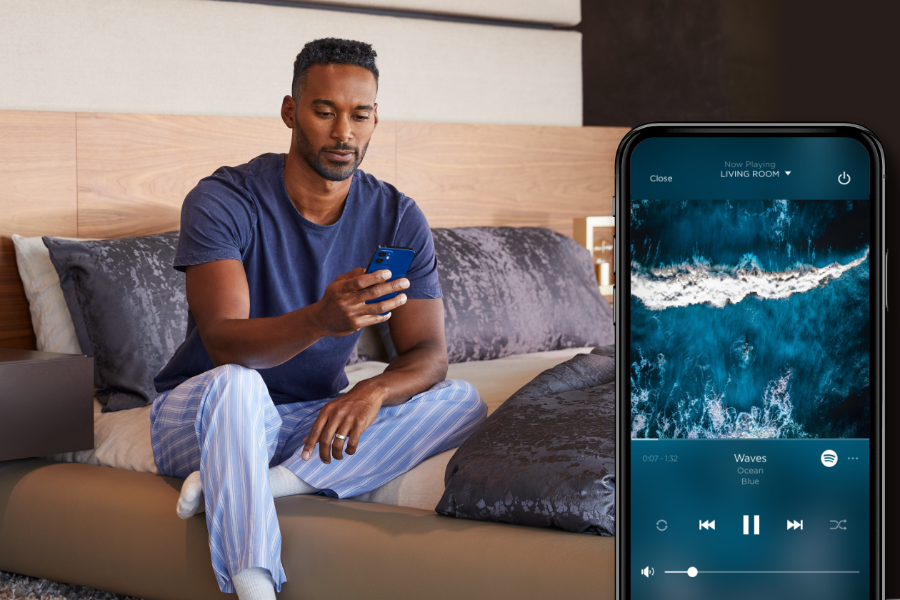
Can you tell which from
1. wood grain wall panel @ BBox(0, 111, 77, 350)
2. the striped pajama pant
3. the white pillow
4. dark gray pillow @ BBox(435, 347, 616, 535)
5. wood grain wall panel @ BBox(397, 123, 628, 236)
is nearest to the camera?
dark gray pillow @ BBox(435, 347, 616, 535)

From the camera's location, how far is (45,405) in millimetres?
1688

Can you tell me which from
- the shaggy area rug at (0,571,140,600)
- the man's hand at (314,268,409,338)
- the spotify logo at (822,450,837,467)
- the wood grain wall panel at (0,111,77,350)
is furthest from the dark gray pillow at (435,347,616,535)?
the wood grain wall panel at (0,111,77,350)

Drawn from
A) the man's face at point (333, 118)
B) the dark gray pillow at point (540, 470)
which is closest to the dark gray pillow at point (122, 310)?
the man's face at point (333, 118)

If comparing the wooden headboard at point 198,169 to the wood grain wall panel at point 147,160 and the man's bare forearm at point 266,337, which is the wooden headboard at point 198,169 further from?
the man's bare forearm at point 266,337

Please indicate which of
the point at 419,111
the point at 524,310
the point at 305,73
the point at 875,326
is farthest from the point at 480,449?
the point at 419,111

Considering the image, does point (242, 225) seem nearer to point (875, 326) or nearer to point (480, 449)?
point (480, 449)

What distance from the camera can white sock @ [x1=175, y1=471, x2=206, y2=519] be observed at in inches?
54.5

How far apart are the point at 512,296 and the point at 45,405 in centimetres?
131

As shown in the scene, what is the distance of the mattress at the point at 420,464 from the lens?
1470 mm

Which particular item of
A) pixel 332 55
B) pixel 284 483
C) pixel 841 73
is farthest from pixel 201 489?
pixel 841 73

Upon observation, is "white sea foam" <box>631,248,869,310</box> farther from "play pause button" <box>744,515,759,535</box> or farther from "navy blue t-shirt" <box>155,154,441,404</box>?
"navy blue t-shirt" <box>155,154,441,404</box>

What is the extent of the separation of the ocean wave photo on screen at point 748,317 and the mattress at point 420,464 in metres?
0.81

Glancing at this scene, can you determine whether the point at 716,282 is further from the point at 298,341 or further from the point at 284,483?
the point at 284,483

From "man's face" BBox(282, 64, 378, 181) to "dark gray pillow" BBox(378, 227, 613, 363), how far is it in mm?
742
